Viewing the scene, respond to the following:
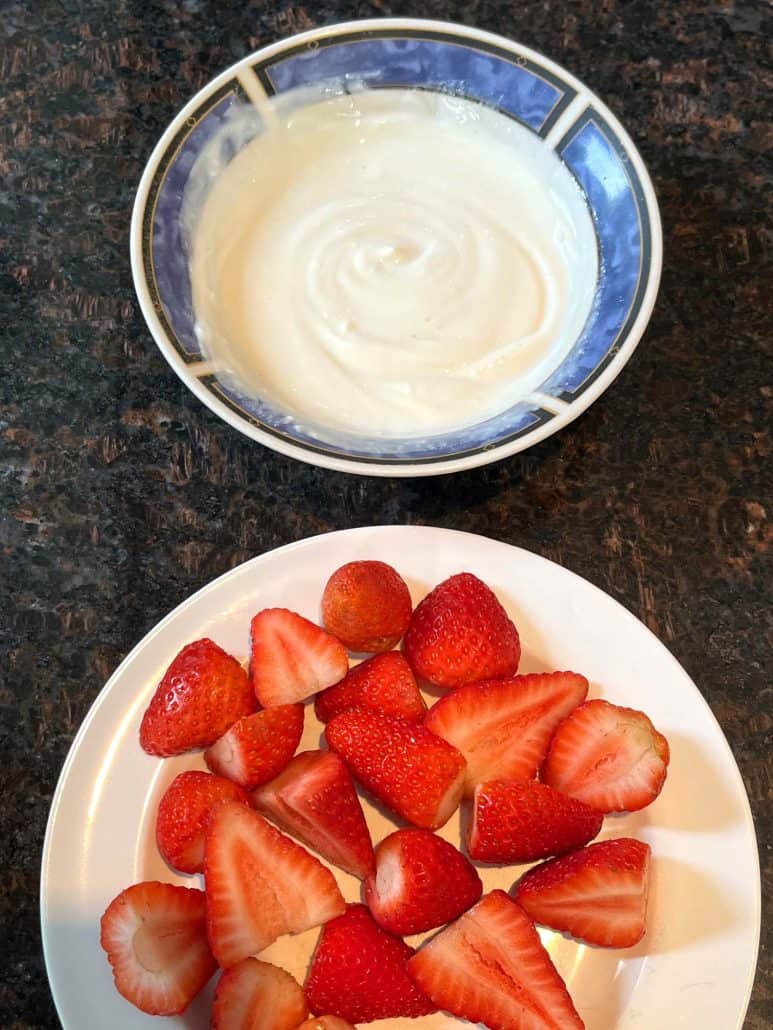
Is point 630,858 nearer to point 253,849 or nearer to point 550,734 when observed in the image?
point 550,734

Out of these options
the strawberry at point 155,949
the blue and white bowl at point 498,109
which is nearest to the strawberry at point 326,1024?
the strawberry at point 155,949

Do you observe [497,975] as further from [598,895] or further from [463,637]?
[463,637]

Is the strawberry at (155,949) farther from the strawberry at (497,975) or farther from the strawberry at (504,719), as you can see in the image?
the strawberry at (504,719)

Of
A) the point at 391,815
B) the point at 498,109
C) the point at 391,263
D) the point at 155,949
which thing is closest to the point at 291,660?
the point at 391,815

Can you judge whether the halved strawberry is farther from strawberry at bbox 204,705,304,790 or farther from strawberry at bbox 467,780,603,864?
strawberry at bbox 467,780,603,864

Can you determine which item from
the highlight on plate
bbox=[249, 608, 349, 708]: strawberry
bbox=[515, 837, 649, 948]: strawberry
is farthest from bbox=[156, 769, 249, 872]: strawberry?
bbox=[515, 837, 649, 948]: strawberry
